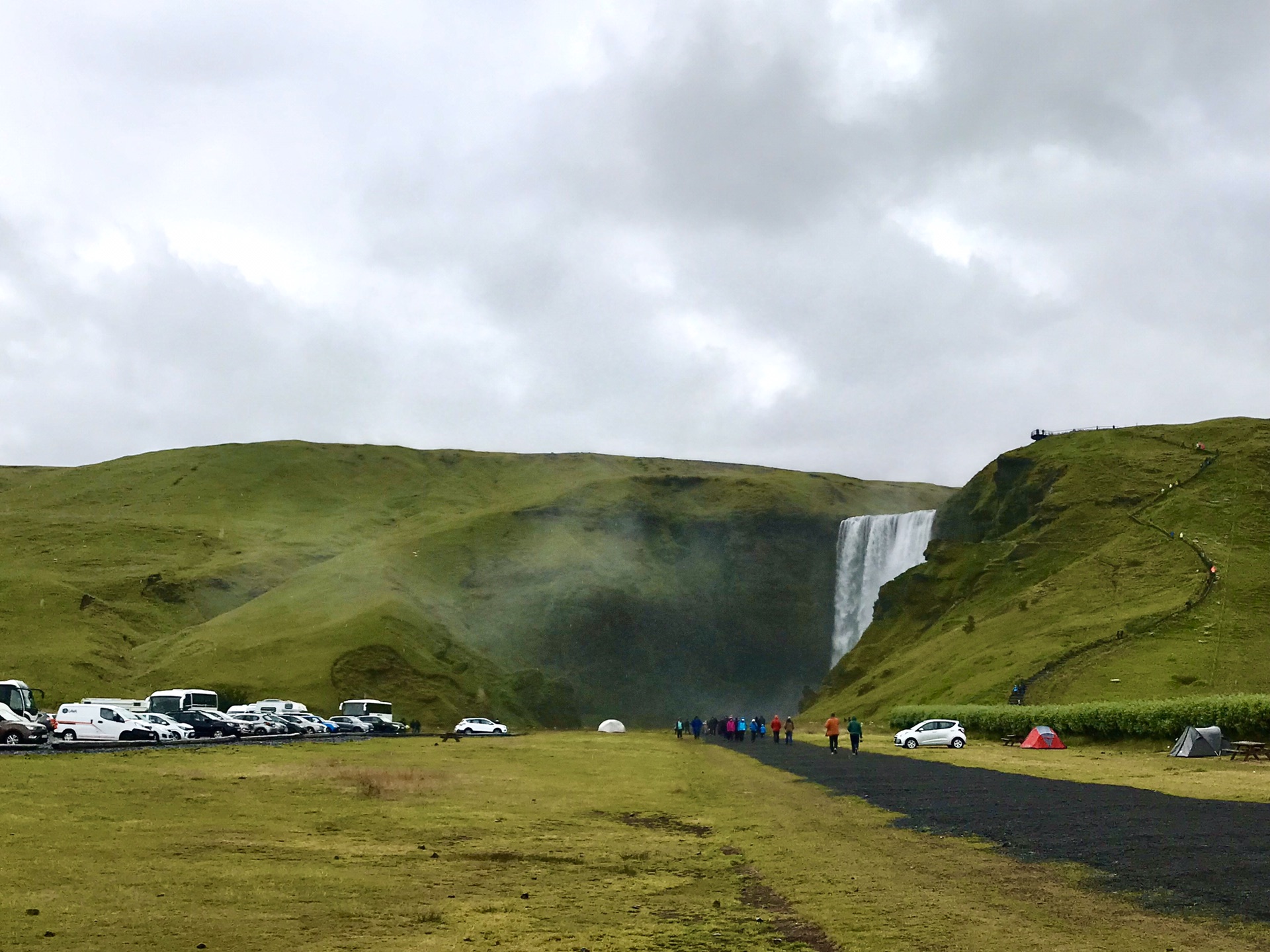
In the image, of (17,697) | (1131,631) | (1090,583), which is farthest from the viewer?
(1090,583)

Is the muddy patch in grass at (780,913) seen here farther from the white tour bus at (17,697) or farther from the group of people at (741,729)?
the white tour bus at (17,697)

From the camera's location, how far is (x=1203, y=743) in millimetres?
42812

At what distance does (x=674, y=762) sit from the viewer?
44.6m

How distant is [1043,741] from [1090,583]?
4101 centimetres

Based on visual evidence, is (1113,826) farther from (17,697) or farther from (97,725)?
(17,697)

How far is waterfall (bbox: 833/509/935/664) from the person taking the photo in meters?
131

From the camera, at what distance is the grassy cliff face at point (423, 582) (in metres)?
99.5

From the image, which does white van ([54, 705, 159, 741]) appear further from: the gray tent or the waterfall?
the waterfall

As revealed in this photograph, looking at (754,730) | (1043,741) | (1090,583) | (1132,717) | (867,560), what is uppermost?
(867,560)

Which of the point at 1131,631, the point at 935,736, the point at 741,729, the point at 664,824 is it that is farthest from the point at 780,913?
the point at 1131,631

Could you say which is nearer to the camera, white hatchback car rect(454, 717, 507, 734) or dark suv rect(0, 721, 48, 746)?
dark suv rect(0, 721, 48, 746)

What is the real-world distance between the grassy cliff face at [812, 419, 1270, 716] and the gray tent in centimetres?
2665

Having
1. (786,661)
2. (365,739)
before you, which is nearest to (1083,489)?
(786,661)

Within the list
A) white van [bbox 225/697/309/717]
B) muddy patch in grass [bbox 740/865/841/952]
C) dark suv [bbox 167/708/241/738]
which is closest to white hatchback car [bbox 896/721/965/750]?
dark suv [bbox 167/708/241/738]
